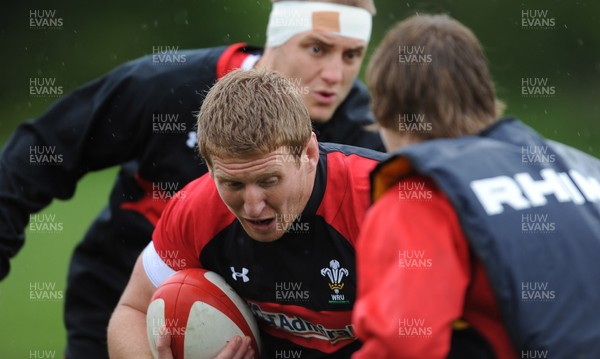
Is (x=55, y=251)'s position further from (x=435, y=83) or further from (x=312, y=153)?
(x=435, y=83)

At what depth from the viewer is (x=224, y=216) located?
147 inches

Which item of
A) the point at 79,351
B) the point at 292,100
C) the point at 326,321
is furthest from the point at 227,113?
the point at 79,351

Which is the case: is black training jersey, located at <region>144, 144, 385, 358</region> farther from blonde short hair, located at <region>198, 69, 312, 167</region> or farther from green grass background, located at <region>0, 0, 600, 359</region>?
green grass background, located at <region>0, 0, 600, 359</region>

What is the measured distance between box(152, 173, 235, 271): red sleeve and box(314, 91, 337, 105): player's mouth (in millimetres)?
1136

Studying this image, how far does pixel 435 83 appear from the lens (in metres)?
2.89

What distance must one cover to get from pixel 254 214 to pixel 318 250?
0.39 m

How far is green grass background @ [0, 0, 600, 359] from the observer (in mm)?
13516

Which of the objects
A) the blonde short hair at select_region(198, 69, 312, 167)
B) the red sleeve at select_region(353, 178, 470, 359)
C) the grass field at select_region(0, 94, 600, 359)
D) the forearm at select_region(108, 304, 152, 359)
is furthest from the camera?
the grass field at select_region(0, 94, 600, 359)

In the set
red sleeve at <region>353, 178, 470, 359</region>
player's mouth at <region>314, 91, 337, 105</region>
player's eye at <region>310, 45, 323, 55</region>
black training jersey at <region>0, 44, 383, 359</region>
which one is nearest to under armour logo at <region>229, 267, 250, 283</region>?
red sleeve at <region>353, 178, 470, 359</region>

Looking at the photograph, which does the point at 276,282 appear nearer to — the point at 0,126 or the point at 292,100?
the point at 292,100

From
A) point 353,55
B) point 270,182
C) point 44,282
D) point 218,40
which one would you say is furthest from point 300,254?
point 218,40

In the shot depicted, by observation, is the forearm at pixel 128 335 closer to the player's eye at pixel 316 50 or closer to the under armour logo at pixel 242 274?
the under armour logo at pixel 242 274

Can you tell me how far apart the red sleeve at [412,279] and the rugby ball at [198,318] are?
114 centimetres

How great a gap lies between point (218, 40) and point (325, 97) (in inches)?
362
